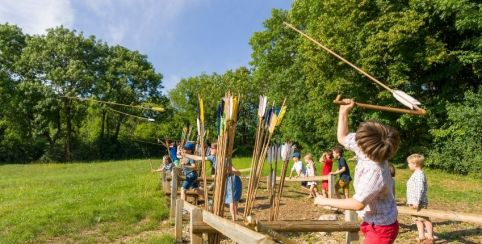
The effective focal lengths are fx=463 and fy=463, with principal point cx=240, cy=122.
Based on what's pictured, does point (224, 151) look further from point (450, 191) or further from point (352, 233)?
point (450, 191)

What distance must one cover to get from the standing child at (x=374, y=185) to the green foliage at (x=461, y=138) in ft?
55.4

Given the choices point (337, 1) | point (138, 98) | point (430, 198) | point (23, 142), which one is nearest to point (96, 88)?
point (138, 98)

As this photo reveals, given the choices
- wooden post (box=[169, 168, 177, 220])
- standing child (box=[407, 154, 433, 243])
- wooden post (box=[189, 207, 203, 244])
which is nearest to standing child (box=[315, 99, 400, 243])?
wooden post (box=[189, 207, 203, 244])

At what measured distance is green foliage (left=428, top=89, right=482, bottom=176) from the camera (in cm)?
1861

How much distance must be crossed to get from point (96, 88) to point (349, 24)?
2486 cm

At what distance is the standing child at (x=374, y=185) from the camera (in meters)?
3.18

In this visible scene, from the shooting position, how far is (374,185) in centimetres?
322

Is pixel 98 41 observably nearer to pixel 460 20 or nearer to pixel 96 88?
pixel 96 88

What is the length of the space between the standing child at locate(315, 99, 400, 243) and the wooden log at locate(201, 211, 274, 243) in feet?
1.58

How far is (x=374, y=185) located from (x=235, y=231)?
1.11m

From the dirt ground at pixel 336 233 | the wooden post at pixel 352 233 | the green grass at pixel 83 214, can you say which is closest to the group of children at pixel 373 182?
the wooden post at pixel 352 233

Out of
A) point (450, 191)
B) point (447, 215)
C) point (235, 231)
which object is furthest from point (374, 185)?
point (450, 191)

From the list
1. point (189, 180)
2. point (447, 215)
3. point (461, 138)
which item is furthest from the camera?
point (461, 138)

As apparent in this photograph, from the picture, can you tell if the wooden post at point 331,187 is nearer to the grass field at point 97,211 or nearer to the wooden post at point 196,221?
the grass field at point 97,211
